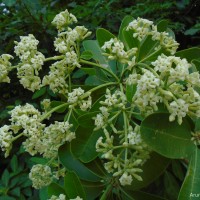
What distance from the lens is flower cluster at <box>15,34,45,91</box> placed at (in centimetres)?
99

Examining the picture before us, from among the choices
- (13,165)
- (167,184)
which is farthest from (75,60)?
(13,165)

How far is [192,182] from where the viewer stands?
31.2 inches

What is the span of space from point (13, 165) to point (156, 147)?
1341 mm

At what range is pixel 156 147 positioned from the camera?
79 cm

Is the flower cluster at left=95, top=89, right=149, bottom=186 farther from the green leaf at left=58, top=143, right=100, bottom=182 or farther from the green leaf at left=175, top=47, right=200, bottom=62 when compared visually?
the green leaf at left=175, top=47, right=200, bottom=62

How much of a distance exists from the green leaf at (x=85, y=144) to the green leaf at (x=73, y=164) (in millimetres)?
40

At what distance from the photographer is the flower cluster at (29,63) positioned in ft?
3.26

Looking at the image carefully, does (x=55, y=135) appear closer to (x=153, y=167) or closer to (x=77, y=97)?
(x=77, y=97)

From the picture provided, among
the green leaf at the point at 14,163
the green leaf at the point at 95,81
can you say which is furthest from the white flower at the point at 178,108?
the green leaf at the point at 14,163

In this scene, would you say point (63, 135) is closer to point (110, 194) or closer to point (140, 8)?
point (110, 194)

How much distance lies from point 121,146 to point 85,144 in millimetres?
167

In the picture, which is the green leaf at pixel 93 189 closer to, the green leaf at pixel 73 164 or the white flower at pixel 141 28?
the green leaf at pixel 73 164

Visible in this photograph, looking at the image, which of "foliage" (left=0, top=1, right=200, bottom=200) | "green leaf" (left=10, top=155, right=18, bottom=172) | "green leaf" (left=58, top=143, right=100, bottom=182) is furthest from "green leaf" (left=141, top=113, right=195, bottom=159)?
"green leaf" (left=10, top=155, right=18, bottom=172)

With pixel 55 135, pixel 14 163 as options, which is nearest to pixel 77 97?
pixel 55 135
